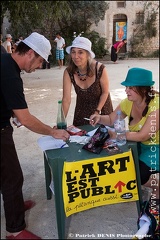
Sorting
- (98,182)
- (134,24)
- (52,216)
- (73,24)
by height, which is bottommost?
(52,216)

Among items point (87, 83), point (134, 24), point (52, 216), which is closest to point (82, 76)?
point (87, 83)

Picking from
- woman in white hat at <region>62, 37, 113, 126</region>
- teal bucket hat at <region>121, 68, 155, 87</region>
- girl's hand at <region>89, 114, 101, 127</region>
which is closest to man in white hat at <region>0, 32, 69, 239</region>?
girl's hand at <region>89, 114, 101, 127</region>

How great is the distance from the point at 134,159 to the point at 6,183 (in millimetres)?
992

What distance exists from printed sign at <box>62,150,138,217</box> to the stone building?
18324 millimetres

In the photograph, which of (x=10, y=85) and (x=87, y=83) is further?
(x=87, y=83)

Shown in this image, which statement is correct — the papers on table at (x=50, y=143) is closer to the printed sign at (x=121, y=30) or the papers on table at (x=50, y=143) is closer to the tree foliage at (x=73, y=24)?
the tree foliage at (x=73, y=24)

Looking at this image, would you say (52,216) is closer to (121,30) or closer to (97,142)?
(97,142)

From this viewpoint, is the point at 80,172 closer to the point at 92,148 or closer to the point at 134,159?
the point at 92,148

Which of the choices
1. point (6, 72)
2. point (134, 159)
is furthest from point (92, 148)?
point (6, 72)

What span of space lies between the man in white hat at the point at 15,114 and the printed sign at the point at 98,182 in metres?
0.34

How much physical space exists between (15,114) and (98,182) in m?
0.82

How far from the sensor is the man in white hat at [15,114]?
1.80 meters

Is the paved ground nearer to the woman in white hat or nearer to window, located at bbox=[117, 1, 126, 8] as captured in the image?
the woman in white hat

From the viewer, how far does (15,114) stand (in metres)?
1.91
